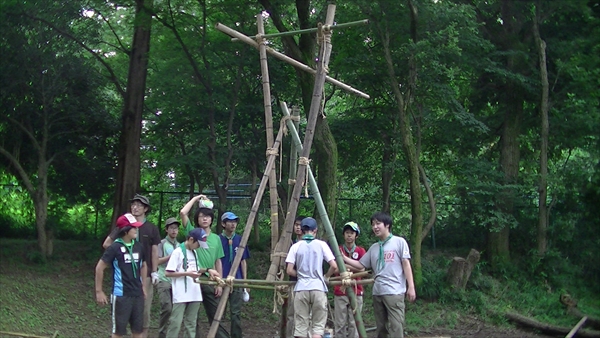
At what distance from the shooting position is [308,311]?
24.9ft

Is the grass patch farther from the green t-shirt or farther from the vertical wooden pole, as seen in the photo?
the vertical wooden pole

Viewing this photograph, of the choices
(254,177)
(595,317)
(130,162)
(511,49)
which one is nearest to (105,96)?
(130,162)

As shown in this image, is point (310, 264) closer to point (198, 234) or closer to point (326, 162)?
point (198, 234)

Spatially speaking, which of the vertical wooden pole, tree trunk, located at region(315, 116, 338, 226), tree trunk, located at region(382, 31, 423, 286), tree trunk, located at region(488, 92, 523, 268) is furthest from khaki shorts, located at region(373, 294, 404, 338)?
tree trunk, located at region(488, 92, 523, 268)

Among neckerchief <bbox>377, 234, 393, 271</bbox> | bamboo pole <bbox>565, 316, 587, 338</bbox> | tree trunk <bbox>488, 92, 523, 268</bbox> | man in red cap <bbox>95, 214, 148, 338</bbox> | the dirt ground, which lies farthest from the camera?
tree trunk <bbox>488, 92, 523, 268</bbox>

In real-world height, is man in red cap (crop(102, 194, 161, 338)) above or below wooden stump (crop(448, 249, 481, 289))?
above

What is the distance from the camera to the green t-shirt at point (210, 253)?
27.3 feet

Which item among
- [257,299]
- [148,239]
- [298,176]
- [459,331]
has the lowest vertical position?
[459,331]

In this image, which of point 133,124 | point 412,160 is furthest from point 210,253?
point 133,124

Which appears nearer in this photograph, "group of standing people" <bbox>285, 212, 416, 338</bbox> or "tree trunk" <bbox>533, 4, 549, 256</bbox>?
"group of standing people" <bbox>285, 212, 416, 338</bbox>

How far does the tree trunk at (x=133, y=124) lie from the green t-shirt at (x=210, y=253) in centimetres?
645

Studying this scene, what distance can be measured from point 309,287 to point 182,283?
1439mm

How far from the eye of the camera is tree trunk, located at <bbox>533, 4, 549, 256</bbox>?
1507cm

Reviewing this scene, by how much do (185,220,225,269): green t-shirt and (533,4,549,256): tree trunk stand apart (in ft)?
29.7
